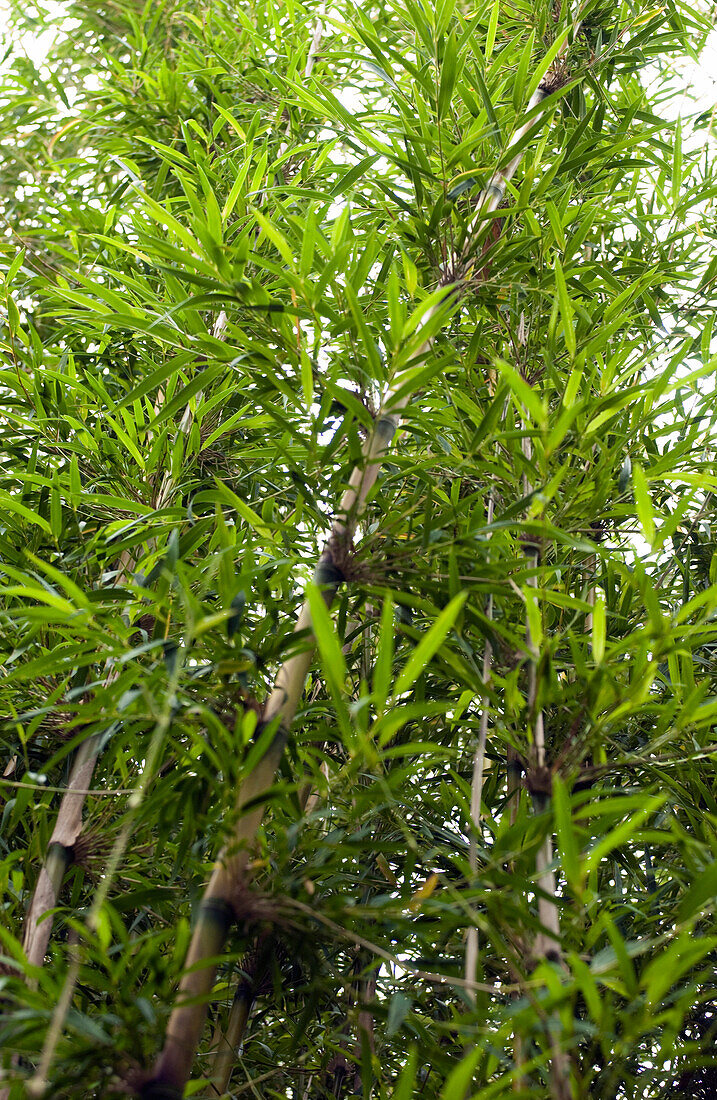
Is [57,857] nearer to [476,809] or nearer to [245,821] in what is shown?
[245,821]

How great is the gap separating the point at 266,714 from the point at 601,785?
65cm

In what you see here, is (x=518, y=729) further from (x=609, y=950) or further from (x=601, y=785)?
(x=609, y=950)

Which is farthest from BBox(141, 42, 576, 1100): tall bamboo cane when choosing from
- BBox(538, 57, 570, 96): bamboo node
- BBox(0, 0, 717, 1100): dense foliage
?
BBox(538, 57, 570, 96): bamboo node

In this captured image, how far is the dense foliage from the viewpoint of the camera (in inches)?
32.4

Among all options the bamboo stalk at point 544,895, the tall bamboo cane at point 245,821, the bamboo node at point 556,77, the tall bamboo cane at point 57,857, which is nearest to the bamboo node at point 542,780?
the bamboo stalk at point 544,895

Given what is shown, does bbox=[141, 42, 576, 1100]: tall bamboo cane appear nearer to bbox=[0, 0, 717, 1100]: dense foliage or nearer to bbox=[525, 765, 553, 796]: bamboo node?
bbox=[0, 0, 717, 1100]: dense foliage

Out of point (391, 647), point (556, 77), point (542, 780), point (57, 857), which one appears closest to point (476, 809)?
point (542, 780)

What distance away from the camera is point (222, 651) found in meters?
0.89

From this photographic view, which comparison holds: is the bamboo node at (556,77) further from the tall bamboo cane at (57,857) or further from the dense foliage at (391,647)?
the tall bamboo cane at (57,857)

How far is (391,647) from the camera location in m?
0.85

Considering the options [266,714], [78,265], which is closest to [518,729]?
[266,714]

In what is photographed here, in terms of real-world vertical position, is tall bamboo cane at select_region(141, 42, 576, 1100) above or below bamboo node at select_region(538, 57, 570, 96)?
below

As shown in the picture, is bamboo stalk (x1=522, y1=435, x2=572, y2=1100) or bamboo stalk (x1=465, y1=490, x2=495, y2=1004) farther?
bamboo stalk (x1=465, y1=490, x2=495, y2=1004)

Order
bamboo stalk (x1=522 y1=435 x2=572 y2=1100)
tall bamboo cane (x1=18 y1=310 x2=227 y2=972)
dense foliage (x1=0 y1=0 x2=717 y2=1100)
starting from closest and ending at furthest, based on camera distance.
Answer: bamboo stalk (x1=522 y1=435 x2=572 y2=1100) → dense foliage (x1=0 y1=0 x2=717 y2=1100) → tall bamboo cane (x1=18 y1=310 x2=227 y2=972)
